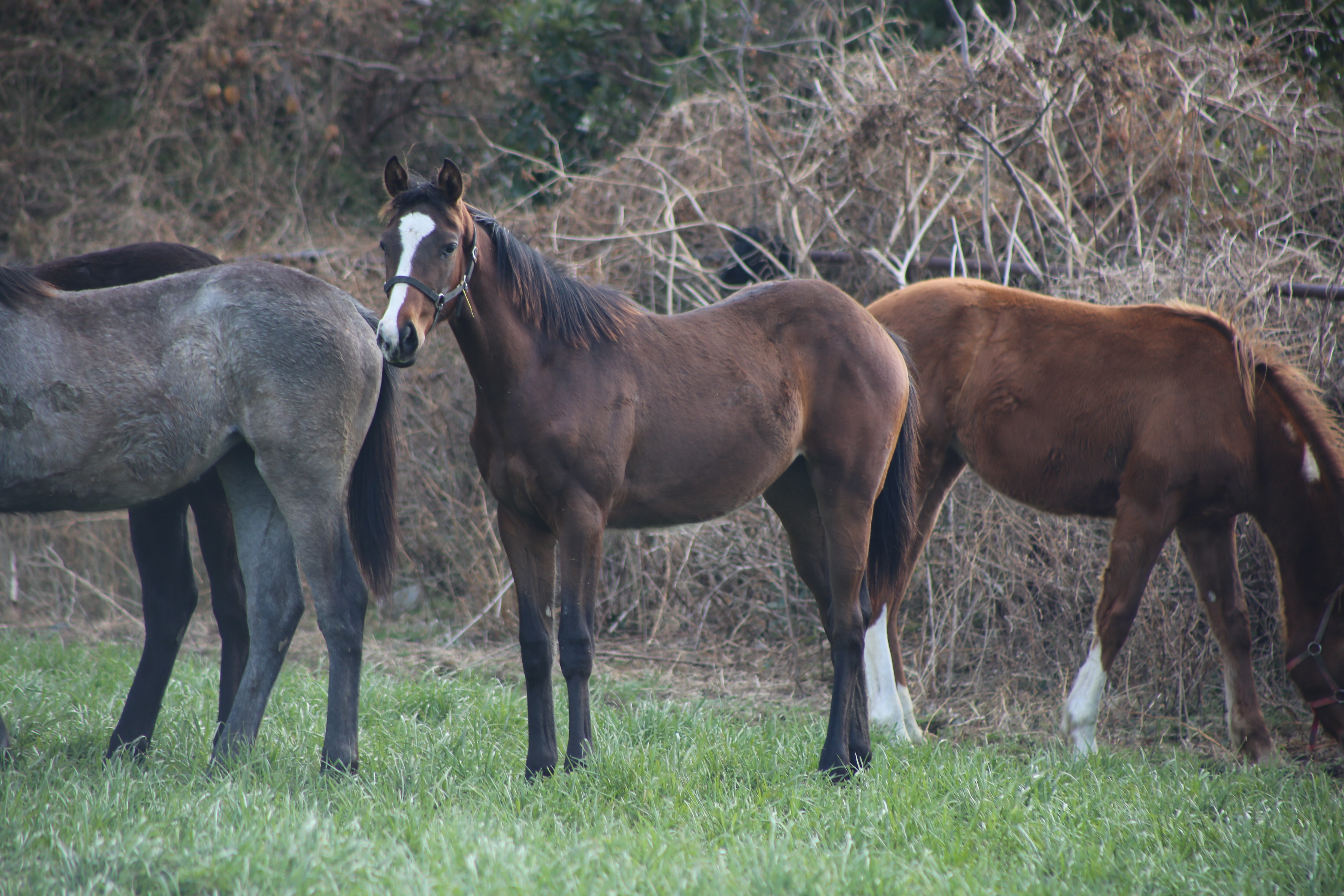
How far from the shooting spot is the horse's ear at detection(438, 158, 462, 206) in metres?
3.38

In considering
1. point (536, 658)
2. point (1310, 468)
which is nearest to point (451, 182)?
point (536, 658)

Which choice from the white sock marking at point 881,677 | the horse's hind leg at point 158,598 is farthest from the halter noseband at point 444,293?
the white sock marking at point 881,677

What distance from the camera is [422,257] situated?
3.30 m

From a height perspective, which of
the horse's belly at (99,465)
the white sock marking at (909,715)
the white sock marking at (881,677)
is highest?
the horse's belly at (99,465)

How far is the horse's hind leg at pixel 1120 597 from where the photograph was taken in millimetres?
4383

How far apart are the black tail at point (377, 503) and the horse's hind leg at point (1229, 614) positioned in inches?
143

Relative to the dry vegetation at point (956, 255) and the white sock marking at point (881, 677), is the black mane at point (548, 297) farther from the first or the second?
the dry vegetation at point (956, 255)

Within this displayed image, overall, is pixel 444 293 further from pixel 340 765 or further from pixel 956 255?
pixel 956 255

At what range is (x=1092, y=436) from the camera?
4668 millimetres

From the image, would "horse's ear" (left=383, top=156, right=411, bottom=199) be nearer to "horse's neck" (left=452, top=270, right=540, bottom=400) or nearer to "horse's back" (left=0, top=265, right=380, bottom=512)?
"horse's neck" (left=452, top=270, right=540, bottom=400)

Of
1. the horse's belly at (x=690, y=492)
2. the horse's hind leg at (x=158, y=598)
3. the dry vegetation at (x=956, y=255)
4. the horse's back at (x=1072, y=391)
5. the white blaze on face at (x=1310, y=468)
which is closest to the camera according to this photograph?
the horse's belly at (x=690, y=492)

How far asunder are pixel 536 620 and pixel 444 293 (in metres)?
1.24

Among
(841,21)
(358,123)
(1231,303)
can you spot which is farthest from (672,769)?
(358,123)

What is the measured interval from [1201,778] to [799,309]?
2404 mm
